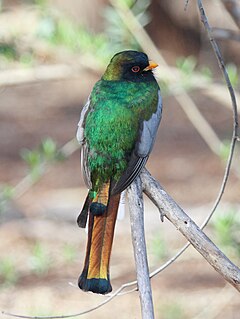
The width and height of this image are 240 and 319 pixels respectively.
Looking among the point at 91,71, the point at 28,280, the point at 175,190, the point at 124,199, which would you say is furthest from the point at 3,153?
the point at 124,199

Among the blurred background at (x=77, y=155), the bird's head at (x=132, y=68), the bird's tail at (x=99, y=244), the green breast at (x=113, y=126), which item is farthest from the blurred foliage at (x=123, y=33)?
the bird's tail at (x=99, y=244)

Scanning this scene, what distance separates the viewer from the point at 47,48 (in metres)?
5.25

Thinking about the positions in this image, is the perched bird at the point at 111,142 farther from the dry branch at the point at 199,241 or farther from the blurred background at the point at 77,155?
the blurred background at the point at 77,155

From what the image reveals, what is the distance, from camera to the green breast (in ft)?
10.5

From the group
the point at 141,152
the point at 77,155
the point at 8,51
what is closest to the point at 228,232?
the point at 141,152

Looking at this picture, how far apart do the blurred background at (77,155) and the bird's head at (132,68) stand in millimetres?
834

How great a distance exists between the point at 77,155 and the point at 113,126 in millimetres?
6030

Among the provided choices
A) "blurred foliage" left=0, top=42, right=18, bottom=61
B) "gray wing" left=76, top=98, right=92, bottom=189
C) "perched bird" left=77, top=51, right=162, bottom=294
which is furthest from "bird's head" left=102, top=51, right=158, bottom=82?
"blurred foliage" left=0, top=42, right=18, bottom=61

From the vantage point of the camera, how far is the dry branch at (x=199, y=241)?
2656 millimetres

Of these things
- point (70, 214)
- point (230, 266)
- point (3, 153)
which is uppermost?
point (3, 153)

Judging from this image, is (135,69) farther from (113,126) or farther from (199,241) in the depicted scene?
(199,241)

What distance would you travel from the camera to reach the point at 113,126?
10.6 feet

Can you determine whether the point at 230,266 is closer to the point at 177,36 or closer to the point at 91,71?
the point at 91,71

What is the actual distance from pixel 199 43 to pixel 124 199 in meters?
8.04
